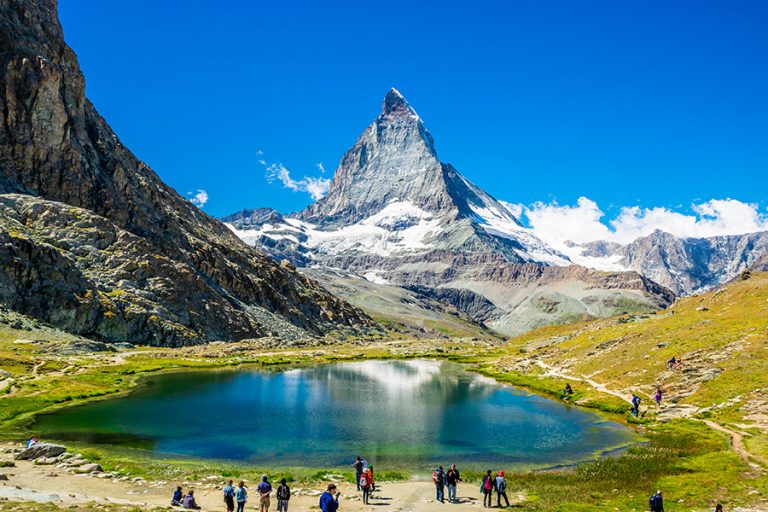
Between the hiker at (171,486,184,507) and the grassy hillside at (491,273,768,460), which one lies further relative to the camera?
the grassy hillside at (491,273,768,460)

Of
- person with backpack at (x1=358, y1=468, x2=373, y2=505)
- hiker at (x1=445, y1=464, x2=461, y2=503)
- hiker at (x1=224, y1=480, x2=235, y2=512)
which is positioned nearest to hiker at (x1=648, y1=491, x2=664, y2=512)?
hiker at (x1=445, y1=464, x2=461, y2=503)

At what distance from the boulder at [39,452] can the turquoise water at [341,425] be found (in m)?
11.4

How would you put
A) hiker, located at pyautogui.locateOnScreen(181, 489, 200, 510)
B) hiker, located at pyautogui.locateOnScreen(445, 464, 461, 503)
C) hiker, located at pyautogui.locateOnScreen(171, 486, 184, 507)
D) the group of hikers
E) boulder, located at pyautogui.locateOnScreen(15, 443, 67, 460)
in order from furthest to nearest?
boulder, located at pyautogui.locateOnScreen(15, 443, 67, 460)
hiker, located at pyautogui.locateOnScreen(445, 464, 461, 503)
hiker, located at pyautogui.locateOnScreen(171, 486, 184, 507)
hiker, located at pyautogui.locateOnScreen(181, 489, 200, 510)
the group of hikers

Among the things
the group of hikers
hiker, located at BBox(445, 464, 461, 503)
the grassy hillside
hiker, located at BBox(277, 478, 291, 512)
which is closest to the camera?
the group of hikers

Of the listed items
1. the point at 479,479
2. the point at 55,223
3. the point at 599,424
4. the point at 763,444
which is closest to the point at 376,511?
the point at 479,479

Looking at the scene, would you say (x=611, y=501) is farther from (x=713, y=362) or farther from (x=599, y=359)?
(x=599, y=359)

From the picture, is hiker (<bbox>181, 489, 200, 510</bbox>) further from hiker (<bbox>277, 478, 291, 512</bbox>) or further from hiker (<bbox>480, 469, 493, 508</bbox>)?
hiker (<bbox>480, 469, 493, 508</bbox>)

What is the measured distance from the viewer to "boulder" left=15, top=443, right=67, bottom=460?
4666cm

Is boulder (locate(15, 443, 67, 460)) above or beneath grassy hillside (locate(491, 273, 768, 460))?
beneath

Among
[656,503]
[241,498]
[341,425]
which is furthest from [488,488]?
[341,425]

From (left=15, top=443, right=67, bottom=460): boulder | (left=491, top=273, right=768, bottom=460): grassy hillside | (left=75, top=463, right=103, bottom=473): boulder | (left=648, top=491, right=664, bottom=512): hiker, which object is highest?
(left=491, top=273, right=768, bottom=460): grassy hillside

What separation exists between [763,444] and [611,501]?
77.0ft

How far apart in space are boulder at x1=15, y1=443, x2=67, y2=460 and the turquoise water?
1145cm

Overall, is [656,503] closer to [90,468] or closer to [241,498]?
[241,498]
